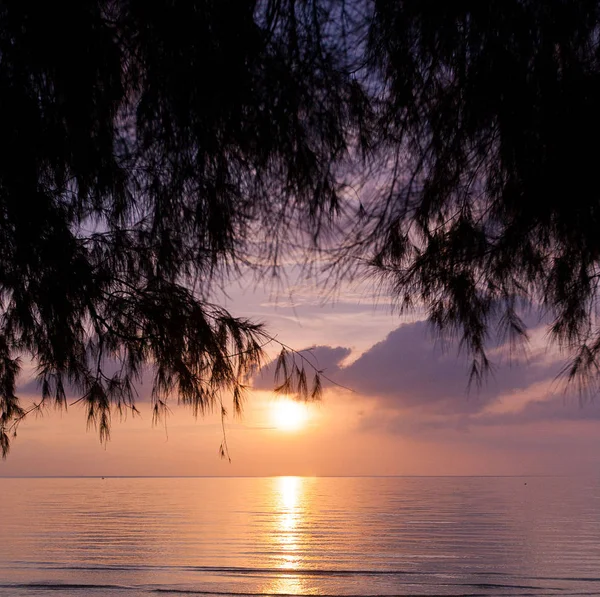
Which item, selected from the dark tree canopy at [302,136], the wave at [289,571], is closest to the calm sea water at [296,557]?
the wave at [289,571]

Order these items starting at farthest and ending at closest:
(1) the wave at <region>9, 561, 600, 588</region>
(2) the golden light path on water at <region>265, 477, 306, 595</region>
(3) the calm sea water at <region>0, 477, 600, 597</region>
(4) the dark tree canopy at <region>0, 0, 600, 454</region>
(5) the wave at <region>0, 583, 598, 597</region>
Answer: (1) the wave at <region>9, 561, 600, 588</region> < (3) the calm sea water at <region>0, 477, 600, 597</region> < (2) the golden light path on water at <region>265, 477, 306, 595</region> < (5) the wave at <region>0, 583, 598, 597</region> < (4) the dark tree canopy at <region>0, 0, 600, 454</region>

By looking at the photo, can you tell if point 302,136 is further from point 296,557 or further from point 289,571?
point 296,557

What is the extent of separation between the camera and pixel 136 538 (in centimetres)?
1953

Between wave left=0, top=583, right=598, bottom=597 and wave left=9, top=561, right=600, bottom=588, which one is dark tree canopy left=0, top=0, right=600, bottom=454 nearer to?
wave left=0, top=583, right=598, bottom=597

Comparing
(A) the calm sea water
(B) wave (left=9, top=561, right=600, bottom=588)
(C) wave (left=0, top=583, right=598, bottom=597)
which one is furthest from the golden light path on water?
(C) wave (left=0, top=583, right=598, bottom=597)

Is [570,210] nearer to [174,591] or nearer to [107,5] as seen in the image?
[107,5]

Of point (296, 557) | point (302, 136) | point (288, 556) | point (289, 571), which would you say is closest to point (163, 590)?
point (289, 571)

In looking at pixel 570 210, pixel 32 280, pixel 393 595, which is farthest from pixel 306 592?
pixel 570 210

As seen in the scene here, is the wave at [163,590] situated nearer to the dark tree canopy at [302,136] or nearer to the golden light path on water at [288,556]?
the golden light path on water at [288,556]

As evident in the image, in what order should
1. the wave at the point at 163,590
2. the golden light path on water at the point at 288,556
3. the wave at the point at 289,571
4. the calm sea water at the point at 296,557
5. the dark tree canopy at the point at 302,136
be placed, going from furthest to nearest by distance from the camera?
the wave at the point at 289,571
the calm sea water at the point at 296,557
the golden light path on water at the point at 288,556
the wave at the point at 163,590
the dark tree canopy at the point at 302,136

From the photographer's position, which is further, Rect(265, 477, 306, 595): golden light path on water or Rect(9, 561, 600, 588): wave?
Rect(9, 561, 600, 588): wave

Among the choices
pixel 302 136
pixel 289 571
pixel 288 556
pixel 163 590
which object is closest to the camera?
pixel 302 136

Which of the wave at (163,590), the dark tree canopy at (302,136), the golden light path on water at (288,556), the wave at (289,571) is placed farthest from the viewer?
the wave at (289,571)

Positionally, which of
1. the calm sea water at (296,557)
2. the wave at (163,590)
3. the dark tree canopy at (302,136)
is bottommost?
the calm sea water at (296,557)
